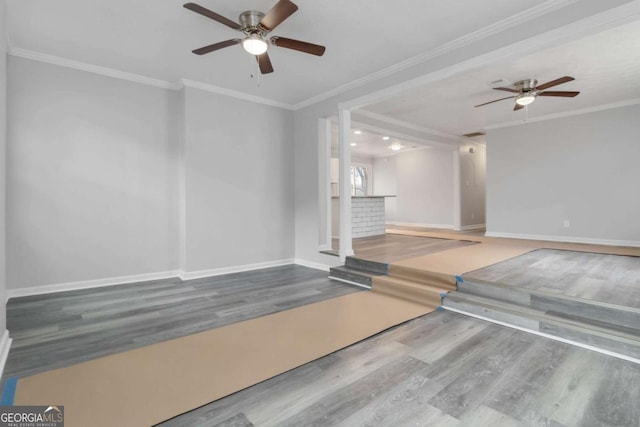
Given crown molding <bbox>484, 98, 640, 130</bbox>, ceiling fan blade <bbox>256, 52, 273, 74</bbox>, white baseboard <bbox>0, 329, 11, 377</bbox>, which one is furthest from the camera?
crown molding <bbox>484, 98, 640, 130</bbox>

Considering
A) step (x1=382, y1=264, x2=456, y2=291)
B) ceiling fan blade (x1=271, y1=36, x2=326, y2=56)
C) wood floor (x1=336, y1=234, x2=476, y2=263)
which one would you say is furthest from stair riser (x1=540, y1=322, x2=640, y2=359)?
ceiling fan blade (x1=271, y1=36, x2=326, y2=56)

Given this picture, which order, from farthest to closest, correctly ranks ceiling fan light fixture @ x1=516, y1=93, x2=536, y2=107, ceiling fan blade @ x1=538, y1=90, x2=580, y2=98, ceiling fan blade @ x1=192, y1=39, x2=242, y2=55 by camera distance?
1. ceiling fan light fixture @ x1=516, y1=93, x2=536, y2=107
2. ceiling fan blade @ x1=538, y1=90, x2=580, y2=98
3. ceiling fan blade @ x1=192, y1=39, x2=242, y2=55

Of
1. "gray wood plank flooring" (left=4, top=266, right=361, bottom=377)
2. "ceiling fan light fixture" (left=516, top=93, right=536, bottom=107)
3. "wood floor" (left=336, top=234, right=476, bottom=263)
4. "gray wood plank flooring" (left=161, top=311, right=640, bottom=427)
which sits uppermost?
"ceiling fan light fixture" (left=516, top=93, right=536, bottom=107)

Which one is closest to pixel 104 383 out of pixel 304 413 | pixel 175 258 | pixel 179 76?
pixel 304 413

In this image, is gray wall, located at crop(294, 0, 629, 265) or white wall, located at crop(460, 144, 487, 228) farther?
white wall, located at crop(460, 144, 487, 228)

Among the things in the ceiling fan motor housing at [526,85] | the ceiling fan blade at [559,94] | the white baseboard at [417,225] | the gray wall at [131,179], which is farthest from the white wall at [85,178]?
the white baseboard at [417,225]

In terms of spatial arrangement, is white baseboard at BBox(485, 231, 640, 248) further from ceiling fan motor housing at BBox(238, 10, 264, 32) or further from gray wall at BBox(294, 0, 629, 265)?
ceiling fan motor housing at BBox(238, 10, 264, 32)

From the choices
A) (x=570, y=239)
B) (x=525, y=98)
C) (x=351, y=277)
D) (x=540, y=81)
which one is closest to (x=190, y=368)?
(x=351, y=277)

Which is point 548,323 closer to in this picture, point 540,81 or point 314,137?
point 540,81

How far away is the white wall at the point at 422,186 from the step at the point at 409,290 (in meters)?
5.95

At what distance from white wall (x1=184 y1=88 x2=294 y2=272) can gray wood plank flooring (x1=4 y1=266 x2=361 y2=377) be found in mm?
597

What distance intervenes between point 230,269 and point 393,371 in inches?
133

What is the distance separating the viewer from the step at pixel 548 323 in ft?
7.51

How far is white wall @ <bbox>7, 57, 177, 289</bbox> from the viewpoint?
355cm
